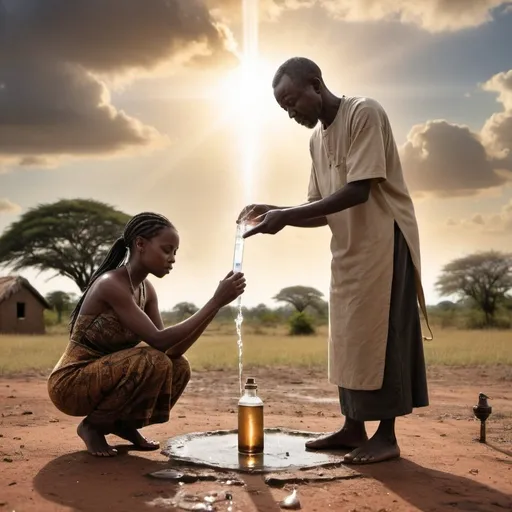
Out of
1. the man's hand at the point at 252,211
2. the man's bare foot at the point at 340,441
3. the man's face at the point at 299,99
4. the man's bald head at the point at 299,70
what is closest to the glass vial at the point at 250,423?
the man's bare foot at the point at 340,441

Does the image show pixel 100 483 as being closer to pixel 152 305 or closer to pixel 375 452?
pixel 152 305

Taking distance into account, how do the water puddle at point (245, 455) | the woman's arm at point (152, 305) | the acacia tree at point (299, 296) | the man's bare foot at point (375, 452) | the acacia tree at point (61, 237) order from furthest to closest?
the acacia tree at point (299, 296), the acacia tree at point (61, 237), the woman's arm at point (152, 305), the man's bare foot at point (375, 452), the water puddle at point (245, 455)

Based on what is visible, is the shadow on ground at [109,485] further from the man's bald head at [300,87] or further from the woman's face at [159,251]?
the man's bald head at [300,87]

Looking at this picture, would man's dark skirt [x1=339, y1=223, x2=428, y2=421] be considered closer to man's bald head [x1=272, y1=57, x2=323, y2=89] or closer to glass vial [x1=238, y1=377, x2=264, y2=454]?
glass vial [x1=238, y1=377, x2=264, y2=454]

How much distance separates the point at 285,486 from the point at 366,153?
1657mm

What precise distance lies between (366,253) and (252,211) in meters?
0.72

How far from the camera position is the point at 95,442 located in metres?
4.02

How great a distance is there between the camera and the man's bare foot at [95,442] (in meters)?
3.99

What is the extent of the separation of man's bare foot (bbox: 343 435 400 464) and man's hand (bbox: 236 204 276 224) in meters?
1.34

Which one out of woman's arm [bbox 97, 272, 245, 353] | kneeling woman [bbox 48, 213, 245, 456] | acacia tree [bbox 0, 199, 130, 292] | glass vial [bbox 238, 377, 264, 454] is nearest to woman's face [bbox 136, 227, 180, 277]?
kneeling woman [bbox 48, 213, 245, 456]

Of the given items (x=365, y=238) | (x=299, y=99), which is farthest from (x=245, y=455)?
A: (x=299, y=99)

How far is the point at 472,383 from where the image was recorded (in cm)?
994

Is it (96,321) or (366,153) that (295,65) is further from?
(96,321)

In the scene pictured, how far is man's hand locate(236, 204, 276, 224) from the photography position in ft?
14.1
